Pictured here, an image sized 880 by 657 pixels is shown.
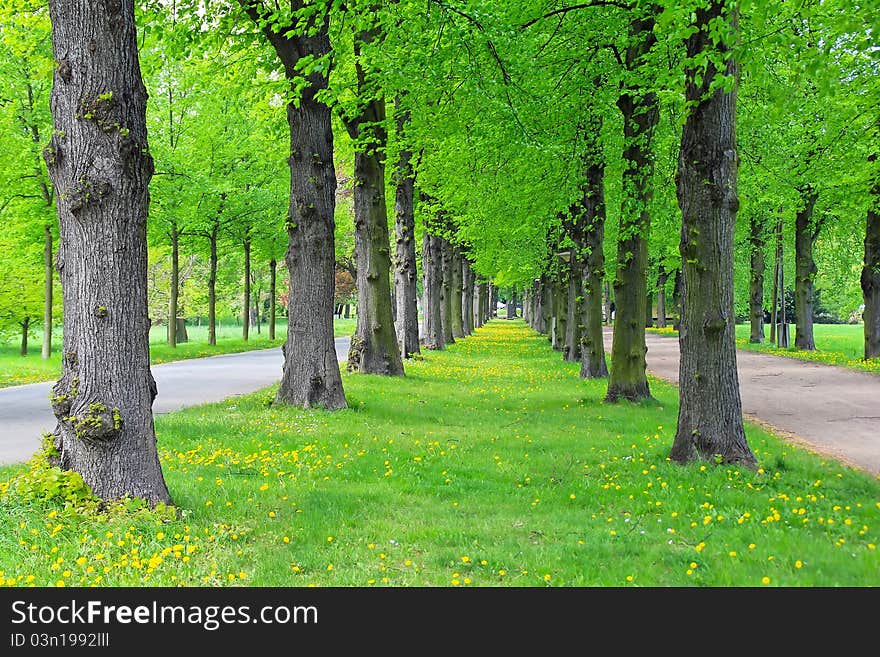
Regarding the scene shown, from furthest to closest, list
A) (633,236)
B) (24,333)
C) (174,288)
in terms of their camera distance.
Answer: (24,333) → (174,288) → (633,236)

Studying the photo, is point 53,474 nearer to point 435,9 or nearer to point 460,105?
point 435,9

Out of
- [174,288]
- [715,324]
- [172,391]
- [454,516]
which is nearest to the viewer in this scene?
[454,516]

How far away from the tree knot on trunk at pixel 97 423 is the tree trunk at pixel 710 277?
5896mm

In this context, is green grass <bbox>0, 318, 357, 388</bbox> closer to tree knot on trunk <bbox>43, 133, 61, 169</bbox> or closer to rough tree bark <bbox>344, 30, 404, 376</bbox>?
rough tree bark <bbox>344, 30, 404, 376</bbox>

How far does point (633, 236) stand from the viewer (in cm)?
1412

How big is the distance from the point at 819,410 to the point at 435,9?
34.2 ft

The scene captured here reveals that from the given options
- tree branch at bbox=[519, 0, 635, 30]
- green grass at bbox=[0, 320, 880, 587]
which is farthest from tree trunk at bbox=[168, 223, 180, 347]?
tree branch at bbox=[519, 0, 635, 30]

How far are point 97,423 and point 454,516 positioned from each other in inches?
120

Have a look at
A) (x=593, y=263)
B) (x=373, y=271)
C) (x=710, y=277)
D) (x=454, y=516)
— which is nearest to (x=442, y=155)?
(x=373, y=271)

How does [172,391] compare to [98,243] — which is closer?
[98,243]

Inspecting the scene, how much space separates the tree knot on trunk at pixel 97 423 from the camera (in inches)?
239

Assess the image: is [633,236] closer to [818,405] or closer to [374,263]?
[818,405]

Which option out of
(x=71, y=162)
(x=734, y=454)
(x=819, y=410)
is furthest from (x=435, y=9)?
(x=819, y=410)

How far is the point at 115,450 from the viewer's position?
617 cm
